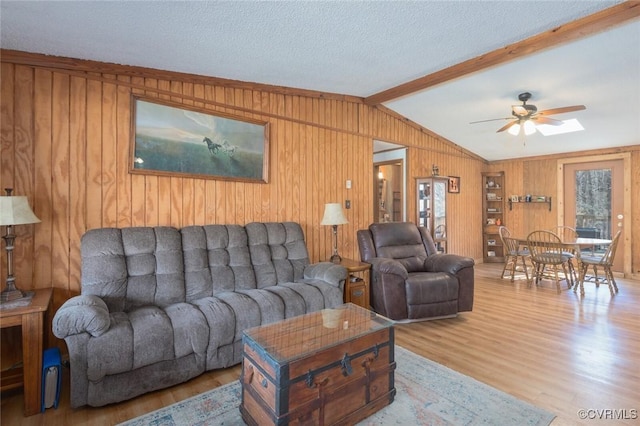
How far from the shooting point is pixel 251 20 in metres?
2.24

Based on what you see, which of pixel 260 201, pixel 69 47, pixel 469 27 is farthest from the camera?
pixel 260 201

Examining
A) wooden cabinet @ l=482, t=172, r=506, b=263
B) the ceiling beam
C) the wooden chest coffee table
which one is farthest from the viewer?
wooden cabinet @ l=482, t=172, r=506, b=263

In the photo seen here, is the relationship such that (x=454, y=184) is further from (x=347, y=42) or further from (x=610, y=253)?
(x=347, y=42)

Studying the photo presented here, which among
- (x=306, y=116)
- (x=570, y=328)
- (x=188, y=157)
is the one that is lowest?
(x=570, y=328)

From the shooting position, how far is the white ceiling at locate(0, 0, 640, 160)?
2.09m

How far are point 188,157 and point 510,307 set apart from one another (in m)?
3.94

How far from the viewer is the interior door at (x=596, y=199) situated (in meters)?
5.59

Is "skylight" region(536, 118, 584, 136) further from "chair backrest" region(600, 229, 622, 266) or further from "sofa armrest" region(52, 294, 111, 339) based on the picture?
"sofa armrest" region(52, 294, 111, 339)

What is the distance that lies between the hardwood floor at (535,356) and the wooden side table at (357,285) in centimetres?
49

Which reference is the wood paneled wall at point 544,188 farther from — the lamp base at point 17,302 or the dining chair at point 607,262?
the lamp base at point 17,302

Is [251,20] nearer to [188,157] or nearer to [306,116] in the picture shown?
[188,157]

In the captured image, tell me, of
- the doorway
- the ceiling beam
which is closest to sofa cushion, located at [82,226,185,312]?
the ceiling beam

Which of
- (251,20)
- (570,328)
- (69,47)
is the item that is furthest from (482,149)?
(69,47)

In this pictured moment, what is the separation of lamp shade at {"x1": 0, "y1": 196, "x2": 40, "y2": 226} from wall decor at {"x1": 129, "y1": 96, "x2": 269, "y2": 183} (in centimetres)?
80
